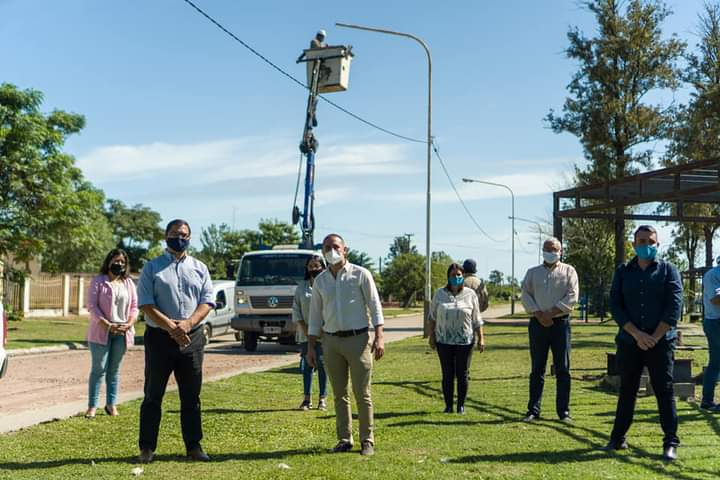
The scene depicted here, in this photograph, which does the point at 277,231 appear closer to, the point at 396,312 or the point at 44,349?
the point at 396,312

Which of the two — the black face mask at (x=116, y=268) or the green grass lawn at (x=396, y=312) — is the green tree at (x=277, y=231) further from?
the black face mask at (x=116, y=268)

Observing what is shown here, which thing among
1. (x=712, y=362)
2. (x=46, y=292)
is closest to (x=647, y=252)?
(x=712, y=362)

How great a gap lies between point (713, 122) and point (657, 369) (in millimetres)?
17421

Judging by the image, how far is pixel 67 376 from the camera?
15188 mm

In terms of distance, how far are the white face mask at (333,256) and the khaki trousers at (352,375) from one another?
2.20 feet

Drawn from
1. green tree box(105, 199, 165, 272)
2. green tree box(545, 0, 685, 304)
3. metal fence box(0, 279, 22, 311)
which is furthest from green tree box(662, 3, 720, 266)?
green tree box(105, 199, 165, 272)

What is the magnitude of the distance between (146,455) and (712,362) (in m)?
6.74

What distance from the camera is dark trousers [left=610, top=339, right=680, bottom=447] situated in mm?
7305

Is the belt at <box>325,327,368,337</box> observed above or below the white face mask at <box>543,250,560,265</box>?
below

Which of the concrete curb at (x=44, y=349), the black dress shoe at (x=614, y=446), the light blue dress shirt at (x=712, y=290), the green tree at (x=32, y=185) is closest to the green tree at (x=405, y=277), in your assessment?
the green tree at (x=32, y=185)

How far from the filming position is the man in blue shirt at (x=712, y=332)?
1011 cm

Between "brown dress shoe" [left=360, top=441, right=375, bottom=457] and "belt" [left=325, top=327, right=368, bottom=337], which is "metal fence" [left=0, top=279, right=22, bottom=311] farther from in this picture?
"brown dress shoe" [left=360, top=441, right=375, bottom=457]

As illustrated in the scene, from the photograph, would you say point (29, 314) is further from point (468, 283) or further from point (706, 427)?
point (706, 427)

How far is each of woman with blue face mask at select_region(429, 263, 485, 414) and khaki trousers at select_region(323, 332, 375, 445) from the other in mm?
2417
